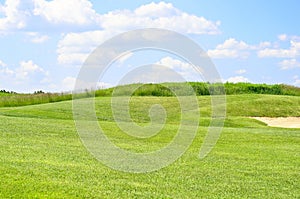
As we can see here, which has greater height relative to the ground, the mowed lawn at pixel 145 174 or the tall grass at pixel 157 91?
the tall grass at pixel 157 91

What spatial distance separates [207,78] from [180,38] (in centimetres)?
137

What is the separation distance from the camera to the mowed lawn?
11.3 meters

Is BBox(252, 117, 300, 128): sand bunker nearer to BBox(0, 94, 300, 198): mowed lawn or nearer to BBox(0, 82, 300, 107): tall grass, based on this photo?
BBox(0, 82, 300, 107): tall grass

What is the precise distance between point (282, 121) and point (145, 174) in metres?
29.3

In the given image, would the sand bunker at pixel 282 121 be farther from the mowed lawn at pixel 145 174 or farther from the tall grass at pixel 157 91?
the mowed lawn at pixel 145 174

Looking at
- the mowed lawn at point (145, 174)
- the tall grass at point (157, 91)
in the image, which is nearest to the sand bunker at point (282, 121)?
the tall grass at point (157, 91)

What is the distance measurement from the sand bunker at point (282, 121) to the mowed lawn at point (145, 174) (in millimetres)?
10999

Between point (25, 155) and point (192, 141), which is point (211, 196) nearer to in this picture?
point (25, 155)

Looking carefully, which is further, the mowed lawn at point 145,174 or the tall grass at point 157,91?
the tall grass at point 157,91

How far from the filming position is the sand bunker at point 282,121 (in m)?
38.3

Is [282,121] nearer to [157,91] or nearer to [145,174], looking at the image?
[157,91]

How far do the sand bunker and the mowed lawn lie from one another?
10999 millimetres

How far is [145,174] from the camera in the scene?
44.3 feet

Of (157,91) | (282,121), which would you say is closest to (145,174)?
(282,121)
